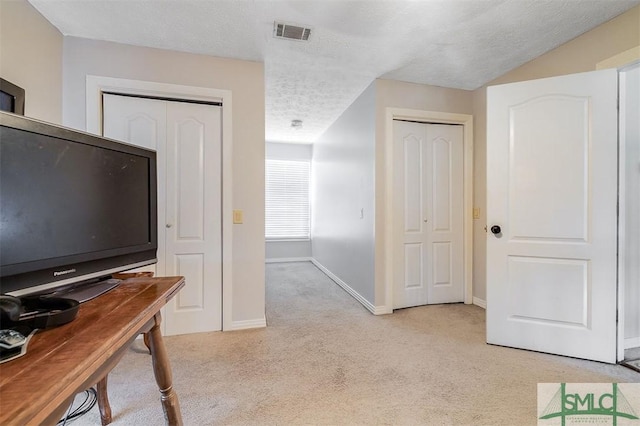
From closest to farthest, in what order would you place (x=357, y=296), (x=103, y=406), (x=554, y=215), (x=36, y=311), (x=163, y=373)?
(x=36, y=311)
(x=163, y=373)
(x=103, y=406)
(x=554, y=215)
(x=357, y=296)

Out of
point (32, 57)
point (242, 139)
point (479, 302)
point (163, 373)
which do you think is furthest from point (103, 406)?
point (479, 302)

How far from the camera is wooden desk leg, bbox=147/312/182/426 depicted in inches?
50.3

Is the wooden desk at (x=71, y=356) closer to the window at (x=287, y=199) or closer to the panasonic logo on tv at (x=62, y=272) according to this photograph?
the panasonic logo on tv at (x=62, y=272)

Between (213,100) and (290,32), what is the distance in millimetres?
906

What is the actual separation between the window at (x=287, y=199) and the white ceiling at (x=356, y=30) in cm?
295

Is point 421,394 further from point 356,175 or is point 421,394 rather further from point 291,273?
point 291,273

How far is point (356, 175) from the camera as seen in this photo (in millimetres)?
3504

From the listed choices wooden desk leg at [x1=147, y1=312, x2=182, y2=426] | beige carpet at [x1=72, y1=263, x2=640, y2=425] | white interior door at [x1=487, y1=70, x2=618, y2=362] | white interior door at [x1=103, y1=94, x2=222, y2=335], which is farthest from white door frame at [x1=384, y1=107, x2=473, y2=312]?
wooden desk leg at [x1=147, y1=312, x2=182, y2=426]

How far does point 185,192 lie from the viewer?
8.08ft

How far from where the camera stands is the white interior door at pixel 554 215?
1.94m

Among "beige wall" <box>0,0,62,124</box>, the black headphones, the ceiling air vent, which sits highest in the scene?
the ceiling air vent

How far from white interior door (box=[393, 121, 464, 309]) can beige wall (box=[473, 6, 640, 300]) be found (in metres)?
0.18

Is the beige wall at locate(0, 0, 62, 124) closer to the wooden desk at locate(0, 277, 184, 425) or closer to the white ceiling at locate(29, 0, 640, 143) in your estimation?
the white ceiling at locate(29, 0, 640, 143)

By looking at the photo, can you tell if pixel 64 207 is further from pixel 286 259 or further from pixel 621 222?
pixel 286 259
